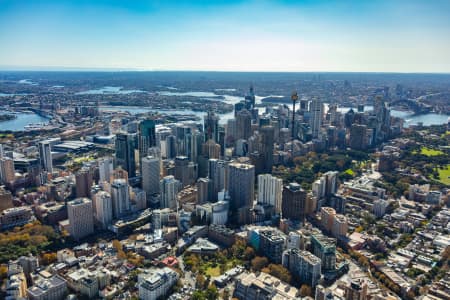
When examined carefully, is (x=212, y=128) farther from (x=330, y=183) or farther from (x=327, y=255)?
(x=327, y=255)

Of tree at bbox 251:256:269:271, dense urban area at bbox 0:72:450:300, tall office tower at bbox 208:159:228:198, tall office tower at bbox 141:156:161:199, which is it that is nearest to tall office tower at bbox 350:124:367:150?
dense urban area at bbox 0:72:450:300

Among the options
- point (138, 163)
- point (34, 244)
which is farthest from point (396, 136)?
point (34, 244)

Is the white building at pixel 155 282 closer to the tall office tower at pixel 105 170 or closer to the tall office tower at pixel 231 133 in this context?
the tall office tower at pixel 105 170

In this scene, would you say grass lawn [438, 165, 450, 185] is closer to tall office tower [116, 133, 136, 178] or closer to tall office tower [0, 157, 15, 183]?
tall office tower [116, 133, 136, 178]

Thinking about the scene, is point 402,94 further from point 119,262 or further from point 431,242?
point 119,262

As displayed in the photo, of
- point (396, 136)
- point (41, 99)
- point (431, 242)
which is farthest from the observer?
point (41, 99)

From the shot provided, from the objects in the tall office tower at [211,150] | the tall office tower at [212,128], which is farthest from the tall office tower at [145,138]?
the tall office tower at [212,128]

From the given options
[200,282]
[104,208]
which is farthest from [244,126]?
[200,282]
